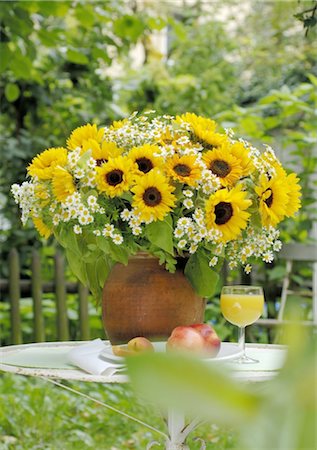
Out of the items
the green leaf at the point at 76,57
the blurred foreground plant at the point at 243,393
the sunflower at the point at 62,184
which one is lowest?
the blurred foreground plant at the point at 243,393

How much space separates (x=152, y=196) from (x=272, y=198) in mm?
241

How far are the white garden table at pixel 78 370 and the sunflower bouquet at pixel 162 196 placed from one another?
0.61 feet

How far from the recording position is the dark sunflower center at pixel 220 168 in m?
1.43

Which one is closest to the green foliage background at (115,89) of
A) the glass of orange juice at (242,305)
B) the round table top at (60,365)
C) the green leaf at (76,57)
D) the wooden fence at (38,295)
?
the green leaf at (76,57)

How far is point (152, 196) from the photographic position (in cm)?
137

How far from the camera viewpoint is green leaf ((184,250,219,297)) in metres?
1.46

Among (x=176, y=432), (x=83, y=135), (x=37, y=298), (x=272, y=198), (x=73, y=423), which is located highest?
(x=83, y=135)

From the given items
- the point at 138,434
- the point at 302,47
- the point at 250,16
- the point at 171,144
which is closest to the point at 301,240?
the point at 138,434

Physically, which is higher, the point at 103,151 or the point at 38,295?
the point at 103,151

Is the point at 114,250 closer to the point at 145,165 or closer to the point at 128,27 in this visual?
the point at 145,165

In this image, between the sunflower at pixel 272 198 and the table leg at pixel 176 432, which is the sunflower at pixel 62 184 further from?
the table leg at pixel 176 432

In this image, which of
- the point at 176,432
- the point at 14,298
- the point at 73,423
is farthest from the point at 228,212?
the point at 14,298

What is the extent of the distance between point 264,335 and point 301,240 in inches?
21.7

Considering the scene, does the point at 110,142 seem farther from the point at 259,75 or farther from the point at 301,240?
the point at 259,75
